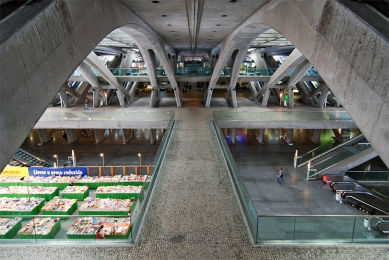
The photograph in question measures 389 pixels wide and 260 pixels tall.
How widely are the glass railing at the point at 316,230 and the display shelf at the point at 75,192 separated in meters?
9.93

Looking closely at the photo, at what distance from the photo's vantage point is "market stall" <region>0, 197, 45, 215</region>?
1105cm

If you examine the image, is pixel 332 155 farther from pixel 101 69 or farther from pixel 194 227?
pixel 101 69

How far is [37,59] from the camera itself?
5.24 m

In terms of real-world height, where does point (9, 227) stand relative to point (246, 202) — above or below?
below

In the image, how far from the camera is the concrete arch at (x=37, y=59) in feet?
15.0

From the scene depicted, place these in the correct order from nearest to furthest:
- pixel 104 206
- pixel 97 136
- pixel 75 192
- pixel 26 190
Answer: pixel 104 206
pixel 26 190
pixel 75 192
pixel 97 136

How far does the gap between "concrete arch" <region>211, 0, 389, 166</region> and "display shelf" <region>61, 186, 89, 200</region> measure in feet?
37.3

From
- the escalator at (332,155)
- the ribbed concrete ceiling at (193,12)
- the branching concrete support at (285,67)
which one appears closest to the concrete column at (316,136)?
the branching concrete support at (285,67)

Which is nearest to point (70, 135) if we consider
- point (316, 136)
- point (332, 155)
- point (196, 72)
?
point (196, 72)

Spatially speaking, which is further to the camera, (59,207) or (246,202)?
(59,207)

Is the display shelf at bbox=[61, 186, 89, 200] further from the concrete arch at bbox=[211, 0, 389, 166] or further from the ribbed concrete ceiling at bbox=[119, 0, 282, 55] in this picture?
the concrete arch at bbox=[211, 0, 389, 166]

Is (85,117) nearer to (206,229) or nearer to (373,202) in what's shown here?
(206,229)

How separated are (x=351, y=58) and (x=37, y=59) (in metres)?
6.02

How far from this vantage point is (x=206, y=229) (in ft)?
20.5
